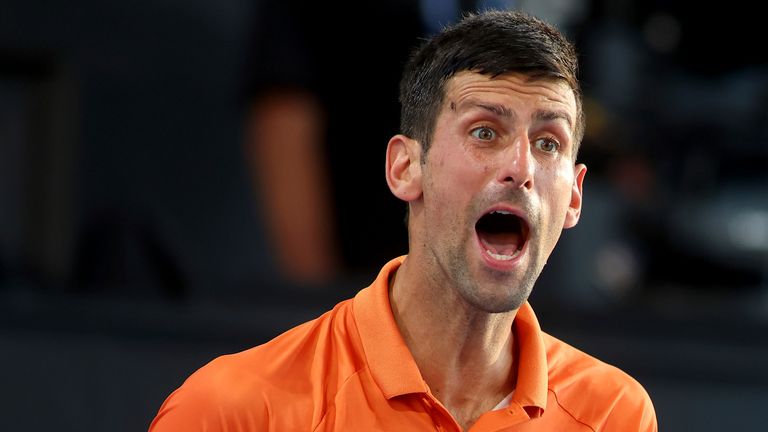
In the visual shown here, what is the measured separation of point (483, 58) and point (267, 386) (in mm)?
507

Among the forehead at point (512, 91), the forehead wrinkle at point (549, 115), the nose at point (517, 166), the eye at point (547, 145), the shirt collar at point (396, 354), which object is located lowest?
the shirt collar at point (396, 354)

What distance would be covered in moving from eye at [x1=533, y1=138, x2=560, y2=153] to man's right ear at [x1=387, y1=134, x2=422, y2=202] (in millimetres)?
163

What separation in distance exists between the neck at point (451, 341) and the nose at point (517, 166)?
0.21 meters

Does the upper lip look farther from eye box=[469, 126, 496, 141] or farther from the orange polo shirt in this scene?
the orange polo shirt

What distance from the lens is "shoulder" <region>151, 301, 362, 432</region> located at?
5.16 feet

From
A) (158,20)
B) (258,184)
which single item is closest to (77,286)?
(258,184)

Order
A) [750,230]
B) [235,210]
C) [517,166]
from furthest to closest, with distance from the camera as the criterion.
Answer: [750,230] → [235,210] → [517,166]

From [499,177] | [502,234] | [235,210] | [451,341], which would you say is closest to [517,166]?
[499,177]

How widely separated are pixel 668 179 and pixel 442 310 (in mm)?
2111

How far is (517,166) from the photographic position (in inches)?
60.7

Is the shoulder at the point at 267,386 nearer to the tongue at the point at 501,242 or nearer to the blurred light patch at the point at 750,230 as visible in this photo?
the tongue at the point at 501,242

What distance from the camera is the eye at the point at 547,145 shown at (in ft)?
5.19

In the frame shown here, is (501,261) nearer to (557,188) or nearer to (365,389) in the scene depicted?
(557,188)

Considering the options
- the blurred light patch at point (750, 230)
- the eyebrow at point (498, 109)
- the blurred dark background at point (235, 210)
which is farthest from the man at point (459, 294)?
the blurred light patch at point (750, 230)
